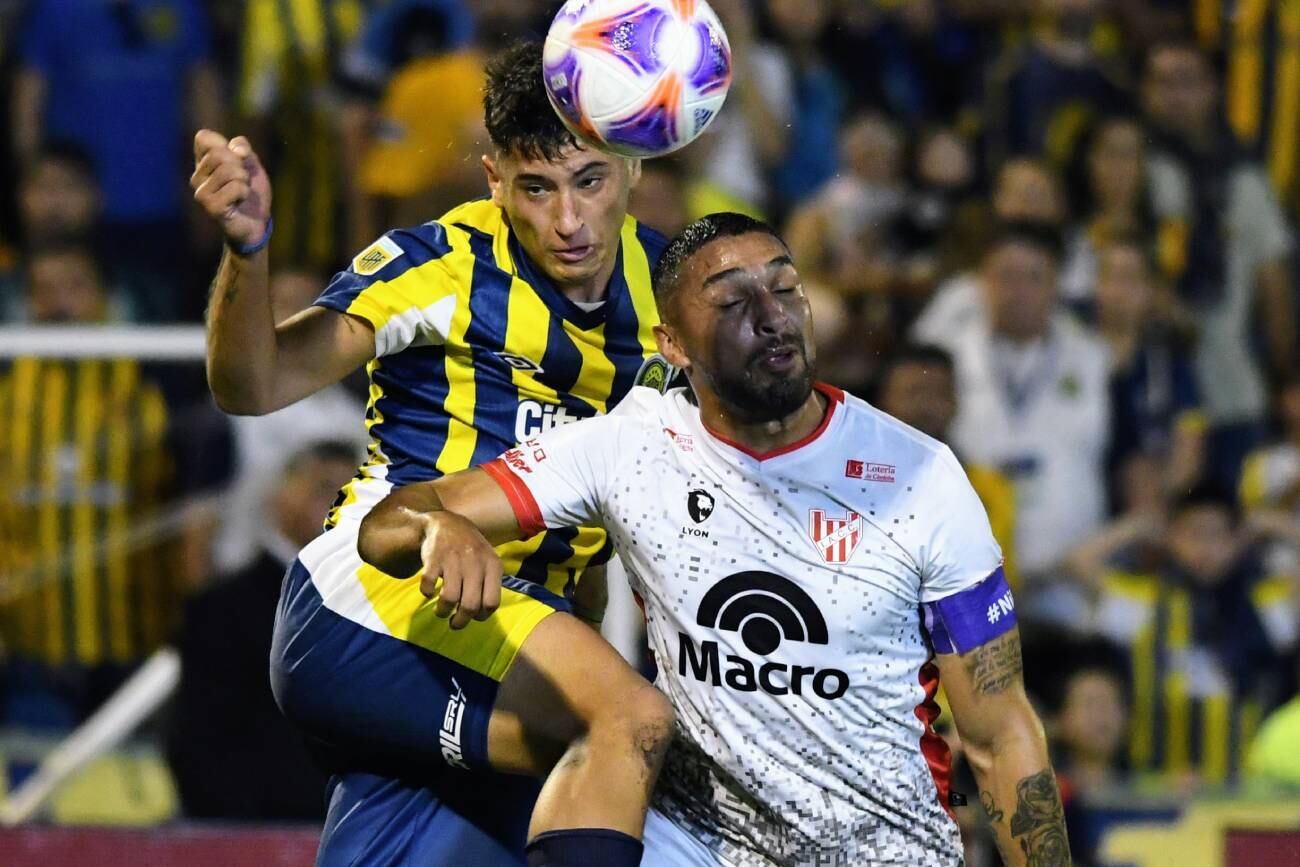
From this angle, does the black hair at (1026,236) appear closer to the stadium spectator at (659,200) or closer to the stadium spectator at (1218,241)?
the stadium spectator at (1218,241)

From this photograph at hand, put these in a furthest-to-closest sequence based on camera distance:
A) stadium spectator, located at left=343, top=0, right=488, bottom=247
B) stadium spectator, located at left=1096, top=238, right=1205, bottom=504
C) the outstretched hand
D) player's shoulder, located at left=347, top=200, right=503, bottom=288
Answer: stadium spectator, located at left=1096, top=238, right=1205, bottom=504, stadium spectator, located at left=343, top=0, right=488, bottom=247, player's shoulder, located at left=347, top=200, right=503, bottom=288, the outstretched hand

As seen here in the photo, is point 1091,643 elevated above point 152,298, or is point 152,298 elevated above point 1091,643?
point 152,298

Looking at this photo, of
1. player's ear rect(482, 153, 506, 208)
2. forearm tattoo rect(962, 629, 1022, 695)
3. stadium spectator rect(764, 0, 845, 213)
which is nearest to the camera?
forearm tattoo rect(962, 629, 1022, 695)

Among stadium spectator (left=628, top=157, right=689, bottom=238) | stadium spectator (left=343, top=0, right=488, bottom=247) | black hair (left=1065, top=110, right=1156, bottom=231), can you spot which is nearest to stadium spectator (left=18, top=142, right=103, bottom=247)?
stadium spectator (left=343, top=0, right=488, bottom=247)

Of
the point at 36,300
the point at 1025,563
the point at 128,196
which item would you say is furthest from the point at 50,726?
the point at 1025,563

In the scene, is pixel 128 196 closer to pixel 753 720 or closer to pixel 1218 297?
pixel 1218 297

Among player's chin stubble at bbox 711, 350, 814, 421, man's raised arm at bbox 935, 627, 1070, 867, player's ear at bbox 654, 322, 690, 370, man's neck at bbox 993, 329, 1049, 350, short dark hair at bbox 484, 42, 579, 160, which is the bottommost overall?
man's raised arm at bbox 935, 627, 1070, 867

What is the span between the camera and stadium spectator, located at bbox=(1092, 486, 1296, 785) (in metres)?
7.98

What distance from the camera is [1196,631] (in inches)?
321

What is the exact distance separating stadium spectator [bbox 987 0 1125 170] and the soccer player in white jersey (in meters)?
4.83

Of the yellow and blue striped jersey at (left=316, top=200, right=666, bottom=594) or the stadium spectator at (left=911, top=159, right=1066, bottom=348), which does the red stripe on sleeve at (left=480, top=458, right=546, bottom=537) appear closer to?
the yellow and blue striped jersey at (left=316, top=200, right=666, bottom=594)

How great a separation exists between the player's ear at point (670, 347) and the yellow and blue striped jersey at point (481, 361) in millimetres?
298

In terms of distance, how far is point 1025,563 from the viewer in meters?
8.05

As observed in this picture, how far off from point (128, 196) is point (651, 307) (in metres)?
4.65
